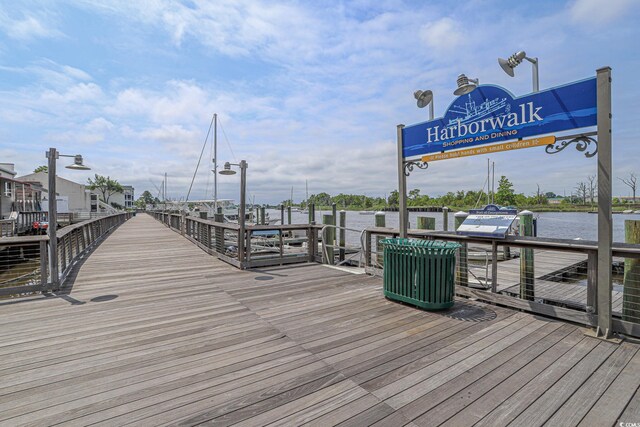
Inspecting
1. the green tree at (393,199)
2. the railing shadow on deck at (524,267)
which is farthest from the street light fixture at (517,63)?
the green tree at (393,199)

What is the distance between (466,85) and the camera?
13.2ft

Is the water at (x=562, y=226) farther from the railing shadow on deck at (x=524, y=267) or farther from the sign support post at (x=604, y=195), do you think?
the sign support post at (x=604, y=195)

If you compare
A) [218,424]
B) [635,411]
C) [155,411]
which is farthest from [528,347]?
[155,411]

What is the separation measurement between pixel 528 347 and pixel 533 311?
111cm

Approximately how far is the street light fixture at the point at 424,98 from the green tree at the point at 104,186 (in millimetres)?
75267

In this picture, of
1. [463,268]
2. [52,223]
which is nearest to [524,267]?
[463,268]

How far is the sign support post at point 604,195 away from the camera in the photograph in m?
3.00

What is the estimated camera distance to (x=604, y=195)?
3.02 meters

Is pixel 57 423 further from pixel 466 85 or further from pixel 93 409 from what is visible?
pixel 466 85

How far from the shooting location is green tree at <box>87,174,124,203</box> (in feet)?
211

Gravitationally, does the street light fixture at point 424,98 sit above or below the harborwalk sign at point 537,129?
above

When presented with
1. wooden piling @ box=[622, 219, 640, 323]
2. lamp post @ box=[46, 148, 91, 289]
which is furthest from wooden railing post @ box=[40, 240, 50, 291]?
wooden piling @ box=[622, 219, 640, 323]

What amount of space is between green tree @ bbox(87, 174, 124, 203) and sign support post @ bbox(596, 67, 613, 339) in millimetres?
77456

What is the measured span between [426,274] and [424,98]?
8.91 ft
